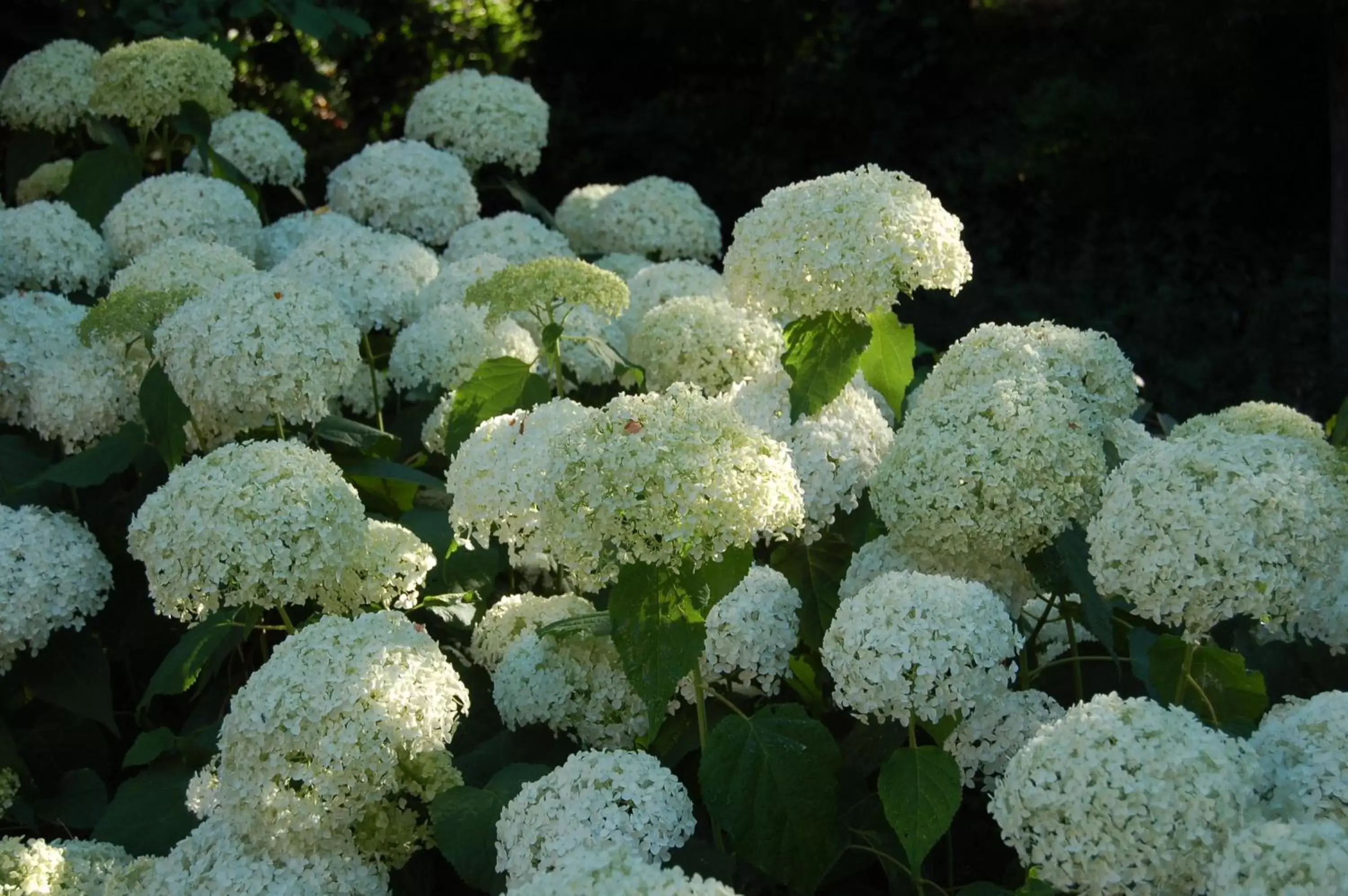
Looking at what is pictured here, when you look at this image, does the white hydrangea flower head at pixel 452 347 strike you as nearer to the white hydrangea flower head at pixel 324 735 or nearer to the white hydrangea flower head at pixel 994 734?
the white hydrangea flower head at pixel 324 735

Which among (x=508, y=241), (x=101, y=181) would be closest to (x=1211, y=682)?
(x=508, y=241)

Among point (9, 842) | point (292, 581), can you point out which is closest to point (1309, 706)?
point (292, 581)

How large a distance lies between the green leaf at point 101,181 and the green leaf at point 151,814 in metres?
2.66

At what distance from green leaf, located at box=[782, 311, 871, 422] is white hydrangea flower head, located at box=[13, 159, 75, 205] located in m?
3.37

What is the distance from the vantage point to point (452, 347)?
390 centimetres

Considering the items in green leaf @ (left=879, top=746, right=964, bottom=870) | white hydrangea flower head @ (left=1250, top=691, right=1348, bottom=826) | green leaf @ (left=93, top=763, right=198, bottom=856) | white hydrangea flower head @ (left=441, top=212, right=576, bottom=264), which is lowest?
green leaf @ (left=93, top=763, right=198, bottom=856)

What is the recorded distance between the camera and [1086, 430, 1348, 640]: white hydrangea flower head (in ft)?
7.68

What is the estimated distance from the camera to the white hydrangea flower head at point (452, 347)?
3875 millimetres

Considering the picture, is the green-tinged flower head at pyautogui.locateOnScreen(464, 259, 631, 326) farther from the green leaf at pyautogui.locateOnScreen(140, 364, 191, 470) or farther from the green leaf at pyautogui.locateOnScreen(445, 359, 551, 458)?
the green leaf at pyautogui.locateOnScreen(140, 364, 191, 470)

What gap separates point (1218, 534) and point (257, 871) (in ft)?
5.44

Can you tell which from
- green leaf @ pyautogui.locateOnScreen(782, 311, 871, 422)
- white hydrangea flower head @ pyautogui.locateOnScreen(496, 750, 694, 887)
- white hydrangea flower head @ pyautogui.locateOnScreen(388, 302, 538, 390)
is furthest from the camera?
white hydrangea flower head @ pyautogui.locateOnScreen(388, 302, 538, 390)

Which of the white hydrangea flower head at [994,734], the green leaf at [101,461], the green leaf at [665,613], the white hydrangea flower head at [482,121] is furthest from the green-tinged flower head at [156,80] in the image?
the white hydrangea flower head at [994,734]

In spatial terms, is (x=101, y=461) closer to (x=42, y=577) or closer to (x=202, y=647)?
(x=42, y=577)

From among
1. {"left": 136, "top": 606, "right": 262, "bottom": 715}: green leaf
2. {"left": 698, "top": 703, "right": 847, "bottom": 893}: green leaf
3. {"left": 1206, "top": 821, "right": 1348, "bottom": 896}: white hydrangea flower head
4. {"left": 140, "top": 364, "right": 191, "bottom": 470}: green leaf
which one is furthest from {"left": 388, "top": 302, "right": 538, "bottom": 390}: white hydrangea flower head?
{"left": 1206, "top": 821, "right": 1348, "bottom": 896}: white hydrangea flower head
